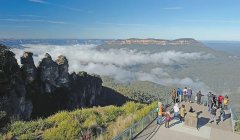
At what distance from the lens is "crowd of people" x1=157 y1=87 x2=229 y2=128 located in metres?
22.2

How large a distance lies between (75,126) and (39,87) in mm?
64273

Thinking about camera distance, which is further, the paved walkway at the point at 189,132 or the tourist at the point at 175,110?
the tourist at the point at 175,110

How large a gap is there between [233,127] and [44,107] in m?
62.1

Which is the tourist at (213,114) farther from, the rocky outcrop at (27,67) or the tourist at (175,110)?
the rocky outcrop at (27,67)

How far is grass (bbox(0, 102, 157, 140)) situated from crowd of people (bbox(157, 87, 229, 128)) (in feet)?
5.56

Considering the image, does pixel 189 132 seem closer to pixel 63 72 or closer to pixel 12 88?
pixel 12 88

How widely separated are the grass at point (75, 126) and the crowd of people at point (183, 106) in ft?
5.56

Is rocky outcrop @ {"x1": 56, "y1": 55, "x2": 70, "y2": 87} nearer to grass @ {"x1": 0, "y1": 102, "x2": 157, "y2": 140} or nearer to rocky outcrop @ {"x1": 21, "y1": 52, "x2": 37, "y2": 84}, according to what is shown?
rocky outcrop @ {"x1": 21, "y1": 52, "x2": 37, "y2": 84}

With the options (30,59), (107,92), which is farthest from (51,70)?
(107,92)

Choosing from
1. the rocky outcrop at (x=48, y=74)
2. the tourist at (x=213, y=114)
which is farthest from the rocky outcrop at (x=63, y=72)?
the tourist at (x=213, y=114)

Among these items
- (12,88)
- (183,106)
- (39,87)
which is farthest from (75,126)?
(39,87)

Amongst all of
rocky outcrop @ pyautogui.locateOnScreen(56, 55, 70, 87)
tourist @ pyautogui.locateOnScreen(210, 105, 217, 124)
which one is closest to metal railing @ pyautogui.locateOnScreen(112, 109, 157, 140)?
tourist @ pyautogui.locateOnScreen(210, 105, 217, 124)

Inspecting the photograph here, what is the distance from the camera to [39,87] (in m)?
81.5

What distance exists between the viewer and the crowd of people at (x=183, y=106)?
22245mm
